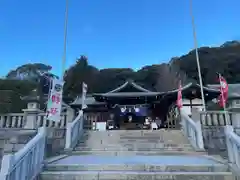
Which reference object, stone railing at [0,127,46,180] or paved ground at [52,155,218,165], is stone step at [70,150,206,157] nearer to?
paved ground at [52,155,218,165]

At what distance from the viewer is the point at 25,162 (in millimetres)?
3863

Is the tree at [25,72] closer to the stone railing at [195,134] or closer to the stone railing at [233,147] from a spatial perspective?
the stone railing at [195,134]

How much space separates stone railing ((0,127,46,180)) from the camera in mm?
3196

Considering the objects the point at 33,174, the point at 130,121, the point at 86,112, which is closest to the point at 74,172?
the point at 33,174

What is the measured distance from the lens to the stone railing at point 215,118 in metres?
8.57

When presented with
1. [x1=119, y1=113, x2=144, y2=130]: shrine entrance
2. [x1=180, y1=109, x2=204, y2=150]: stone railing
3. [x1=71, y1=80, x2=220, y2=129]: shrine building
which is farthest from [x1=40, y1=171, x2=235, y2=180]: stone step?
[x1=119, y1=113, x2=144, y2=130]: shrine entrance

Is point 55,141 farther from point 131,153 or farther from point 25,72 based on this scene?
point 25,72

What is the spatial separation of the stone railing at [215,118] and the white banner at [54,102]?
20.0 feet

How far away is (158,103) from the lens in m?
19.1

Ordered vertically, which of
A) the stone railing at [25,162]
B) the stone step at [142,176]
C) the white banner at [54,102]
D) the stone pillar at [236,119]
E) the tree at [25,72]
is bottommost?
the stone step at [142,176]

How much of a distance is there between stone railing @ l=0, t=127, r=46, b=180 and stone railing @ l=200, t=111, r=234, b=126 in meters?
6.64

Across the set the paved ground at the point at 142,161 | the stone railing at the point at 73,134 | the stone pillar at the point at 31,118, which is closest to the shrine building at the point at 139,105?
the stone railing at the point at 73,134

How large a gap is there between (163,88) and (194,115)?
3024 cm

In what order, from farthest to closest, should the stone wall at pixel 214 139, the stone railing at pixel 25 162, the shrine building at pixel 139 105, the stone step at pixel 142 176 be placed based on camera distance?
the shrine building at pixel 139 105, the stone wall at pixel 214 139, the stone step at pixel 142 176, the stone railing at pixel 25 162
